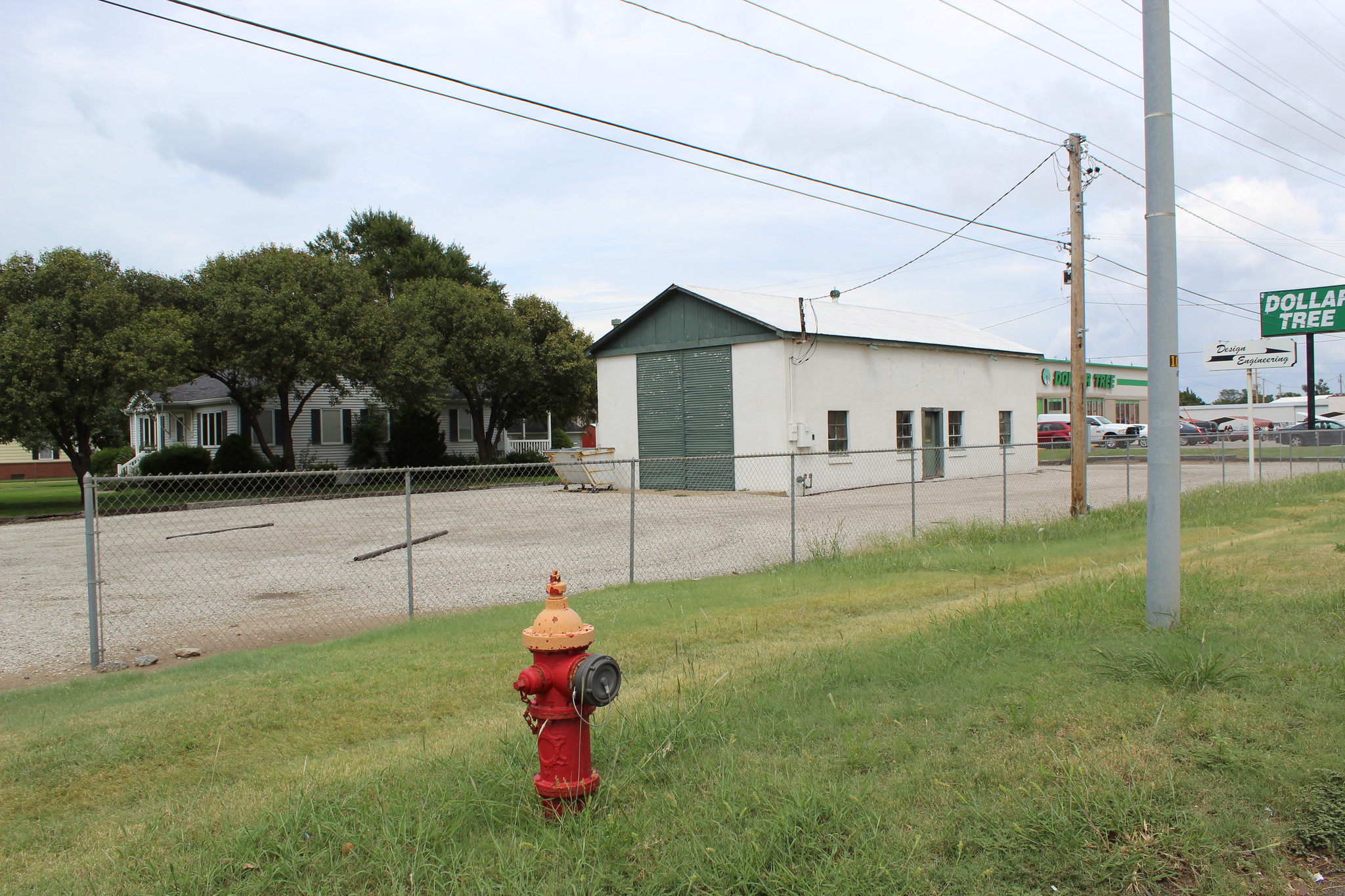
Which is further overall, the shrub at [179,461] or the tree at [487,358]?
the shrub at [179,461]

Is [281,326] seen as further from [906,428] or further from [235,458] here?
[906,428]

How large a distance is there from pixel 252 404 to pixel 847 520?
2442 centimetres

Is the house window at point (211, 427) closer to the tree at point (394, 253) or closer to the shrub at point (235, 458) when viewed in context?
the shrub at point (235, 458)

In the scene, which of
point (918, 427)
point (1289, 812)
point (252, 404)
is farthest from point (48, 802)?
point (252, 404)

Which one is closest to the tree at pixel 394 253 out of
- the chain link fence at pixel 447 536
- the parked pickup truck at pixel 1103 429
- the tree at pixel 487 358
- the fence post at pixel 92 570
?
the tree at pixel 487 358

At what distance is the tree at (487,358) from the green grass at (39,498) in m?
10.5

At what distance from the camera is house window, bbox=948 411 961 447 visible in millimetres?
31609

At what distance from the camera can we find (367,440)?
3788 cm

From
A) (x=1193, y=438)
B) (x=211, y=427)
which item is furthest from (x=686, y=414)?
(x=1193, y=438)

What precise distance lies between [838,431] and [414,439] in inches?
757

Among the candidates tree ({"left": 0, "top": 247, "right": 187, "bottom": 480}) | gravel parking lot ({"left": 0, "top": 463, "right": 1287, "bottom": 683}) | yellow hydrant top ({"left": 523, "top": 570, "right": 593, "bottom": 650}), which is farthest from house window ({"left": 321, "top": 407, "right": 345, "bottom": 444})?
yellow hydrant top ({"left": 523, "top": 570, "right": 593, "bottom": 650})

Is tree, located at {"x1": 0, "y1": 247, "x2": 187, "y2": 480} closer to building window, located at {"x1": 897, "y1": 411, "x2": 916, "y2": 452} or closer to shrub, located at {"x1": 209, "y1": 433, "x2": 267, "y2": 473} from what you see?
shrub, located at {"x1": 209, "y1": 433, "x2": 267, "y2": 473}

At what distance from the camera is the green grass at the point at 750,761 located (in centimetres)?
321

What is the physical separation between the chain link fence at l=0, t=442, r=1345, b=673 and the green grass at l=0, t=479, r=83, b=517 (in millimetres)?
2247
